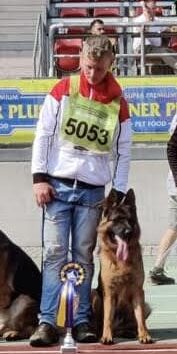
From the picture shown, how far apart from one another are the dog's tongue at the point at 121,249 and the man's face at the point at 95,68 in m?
1.16

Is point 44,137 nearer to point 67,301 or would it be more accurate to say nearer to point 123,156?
point 123,156

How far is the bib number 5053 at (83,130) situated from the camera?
22.6 feet

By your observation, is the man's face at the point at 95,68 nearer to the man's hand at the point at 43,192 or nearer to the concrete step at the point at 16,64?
the man's hand at the point at 43,192

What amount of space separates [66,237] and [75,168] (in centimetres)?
52

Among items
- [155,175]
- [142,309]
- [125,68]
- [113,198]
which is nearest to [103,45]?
[113,198]

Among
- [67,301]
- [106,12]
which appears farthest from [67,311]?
[106,12]

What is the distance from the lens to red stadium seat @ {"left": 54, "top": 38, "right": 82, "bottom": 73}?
49.9ft

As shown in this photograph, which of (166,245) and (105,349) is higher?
(105,349)

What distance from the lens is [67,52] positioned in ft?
51.8

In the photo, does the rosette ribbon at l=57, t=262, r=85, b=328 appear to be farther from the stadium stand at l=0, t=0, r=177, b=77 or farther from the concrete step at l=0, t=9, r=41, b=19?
the concrete step at l=0, t=9, r=41, b=19

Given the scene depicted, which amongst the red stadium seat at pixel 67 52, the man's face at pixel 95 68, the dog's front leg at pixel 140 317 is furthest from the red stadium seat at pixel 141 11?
the dog's front leg at pixel 140 317

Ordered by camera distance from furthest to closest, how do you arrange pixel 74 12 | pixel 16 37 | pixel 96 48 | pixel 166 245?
pixel 16 37 < pixel 74 12 < pixel 166 245 < pixel 96 48

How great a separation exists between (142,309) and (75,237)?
717mm

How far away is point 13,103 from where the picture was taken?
1276cm
